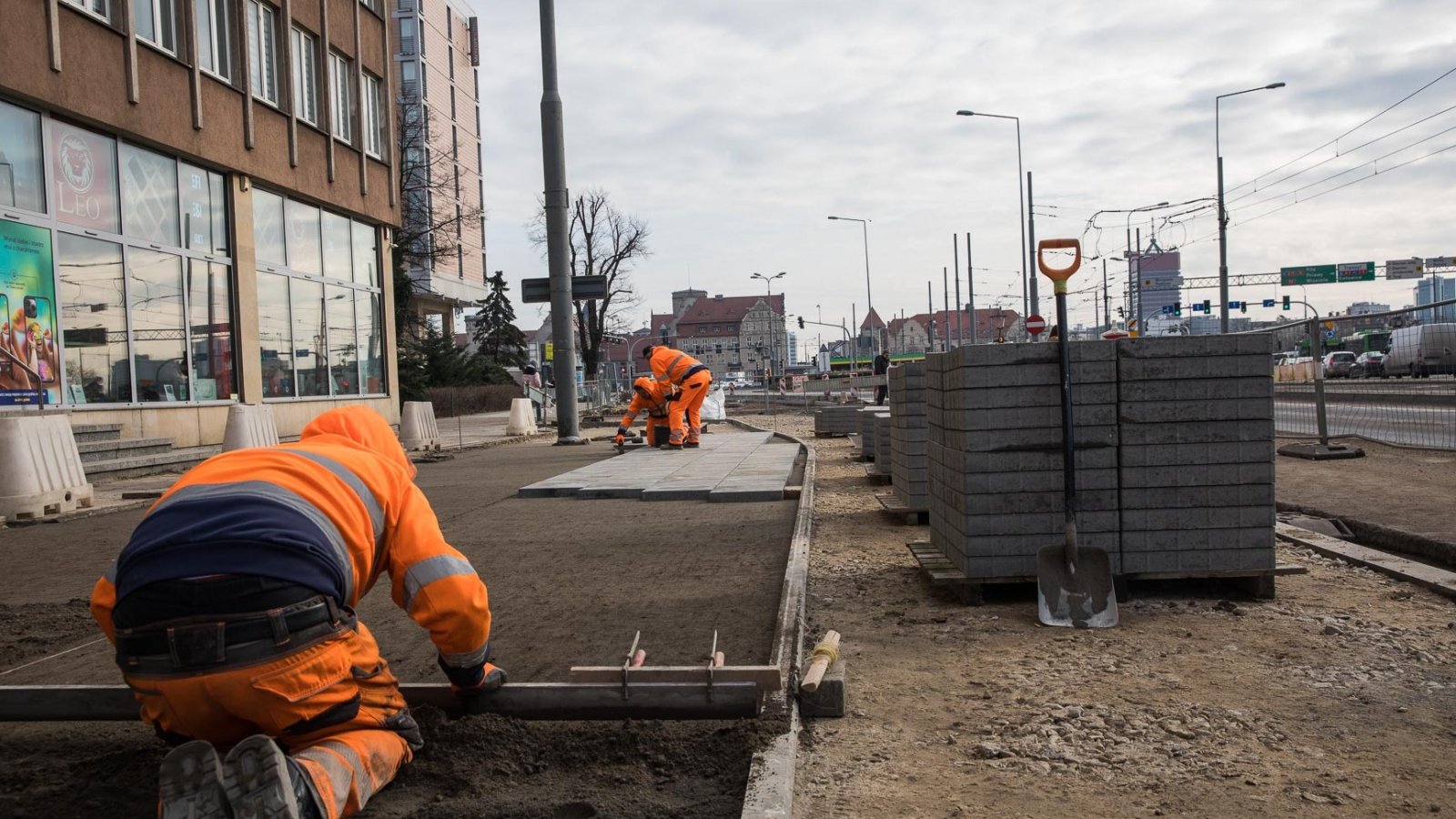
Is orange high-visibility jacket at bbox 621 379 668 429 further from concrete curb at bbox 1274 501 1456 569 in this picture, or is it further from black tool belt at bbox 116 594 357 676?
black tool belt at bbox 116 594 357 676

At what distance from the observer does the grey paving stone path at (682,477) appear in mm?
11227

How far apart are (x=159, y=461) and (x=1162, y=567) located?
14049mm

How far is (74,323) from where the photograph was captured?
47.1 feet

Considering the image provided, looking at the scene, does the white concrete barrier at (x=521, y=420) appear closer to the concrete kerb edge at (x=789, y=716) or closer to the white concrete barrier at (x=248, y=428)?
the white concrete barrier at (x=248, y=428)

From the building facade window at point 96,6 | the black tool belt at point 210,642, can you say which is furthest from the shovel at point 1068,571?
the building facade window at point 96,6

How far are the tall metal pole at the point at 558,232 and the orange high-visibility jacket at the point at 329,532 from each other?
55.9ft

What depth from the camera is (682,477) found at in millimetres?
12719

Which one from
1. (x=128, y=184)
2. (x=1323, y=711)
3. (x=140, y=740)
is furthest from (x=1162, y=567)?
(x=128, y=184)

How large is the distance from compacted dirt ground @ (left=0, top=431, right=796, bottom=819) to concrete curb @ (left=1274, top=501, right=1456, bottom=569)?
405cm

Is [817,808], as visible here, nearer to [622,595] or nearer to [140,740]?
[140,740]

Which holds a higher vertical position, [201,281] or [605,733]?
[201,281]

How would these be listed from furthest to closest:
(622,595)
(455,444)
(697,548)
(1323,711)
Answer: (455,444) → (697,548) → (622,595) → (1323,711)

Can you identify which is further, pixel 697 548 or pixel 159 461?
pixel 159 461

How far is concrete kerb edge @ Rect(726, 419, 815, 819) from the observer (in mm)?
3133
